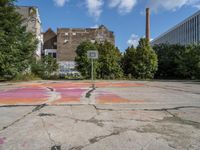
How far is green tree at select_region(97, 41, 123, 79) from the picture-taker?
39.2 metres

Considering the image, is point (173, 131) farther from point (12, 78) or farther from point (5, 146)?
point (12, 78)

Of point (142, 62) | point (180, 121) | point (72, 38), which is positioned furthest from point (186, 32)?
point (180, 121)

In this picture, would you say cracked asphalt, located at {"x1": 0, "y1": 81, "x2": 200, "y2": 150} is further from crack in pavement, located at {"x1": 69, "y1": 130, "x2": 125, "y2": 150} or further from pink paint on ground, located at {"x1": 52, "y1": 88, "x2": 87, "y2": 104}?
pink paint on ground, located at {"x1": 52, "y1": 88, "x2": 87, "y2": 104}

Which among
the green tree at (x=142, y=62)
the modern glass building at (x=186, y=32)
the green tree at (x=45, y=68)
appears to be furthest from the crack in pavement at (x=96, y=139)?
the modern glass building at (x=186, y=32)

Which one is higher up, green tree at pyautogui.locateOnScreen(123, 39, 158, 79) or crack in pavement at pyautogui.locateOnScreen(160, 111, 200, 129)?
green tree at pyautogui.locateOnScreen(123, 39, 158, 79)

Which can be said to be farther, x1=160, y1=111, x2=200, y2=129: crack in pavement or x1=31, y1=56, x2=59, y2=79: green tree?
x1=31, y1=56, x2=59, y2=79: green tree

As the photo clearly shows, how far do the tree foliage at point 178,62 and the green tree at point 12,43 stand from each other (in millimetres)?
23567

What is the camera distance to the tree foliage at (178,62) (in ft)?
139

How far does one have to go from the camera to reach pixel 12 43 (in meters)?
29.2

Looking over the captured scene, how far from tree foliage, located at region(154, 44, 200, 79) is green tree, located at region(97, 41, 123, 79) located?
32.2 feet

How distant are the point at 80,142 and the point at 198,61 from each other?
3940cm

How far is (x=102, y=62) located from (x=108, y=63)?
874 millimetres

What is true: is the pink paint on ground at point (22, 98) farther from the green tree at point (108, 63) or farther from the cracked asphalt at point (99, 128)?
the green tree at point (108, 63)

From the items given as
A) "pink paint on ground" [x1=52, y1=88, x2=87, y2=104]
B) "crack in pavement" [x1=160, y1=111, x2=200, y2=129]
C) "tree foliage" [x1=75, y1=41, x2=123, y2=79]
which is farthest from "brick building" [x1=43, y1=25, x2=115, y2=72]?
"crack in pavement" [x1=160, y1=111, x2=200, y2=129]
